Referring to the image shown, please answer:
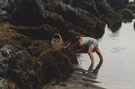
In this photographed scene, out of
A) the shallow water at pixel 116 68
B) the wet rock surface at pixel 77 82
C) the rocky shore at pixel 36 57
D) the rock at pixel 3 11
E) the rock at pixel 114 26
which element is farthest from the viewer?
the rock at pixel 114 26

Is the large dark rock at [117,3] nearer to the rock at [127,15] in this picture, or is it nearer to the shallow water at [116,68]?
the rock at [127,15]

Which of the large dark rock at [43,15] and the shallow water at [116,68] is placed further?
the large dark rock at [43,15]

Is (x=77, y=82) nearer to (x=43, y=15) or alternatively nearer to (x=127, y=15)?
(x=43, y=15)

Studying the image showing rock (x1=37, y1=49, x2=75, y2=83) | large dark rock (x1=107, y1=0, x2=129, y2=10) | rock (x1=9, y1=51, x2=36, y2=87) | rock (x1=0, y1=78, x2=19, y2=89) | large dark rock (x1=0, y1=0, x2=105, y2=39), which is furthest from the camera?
large dark rock (x1=107, y1=0, x2=129, y2=10)

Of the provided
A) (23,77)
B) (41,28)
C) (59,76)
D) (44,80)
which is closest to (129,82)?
(59,76)

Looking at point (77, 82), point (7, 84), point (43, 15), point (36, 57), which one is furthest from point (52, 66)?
point (43, 15)

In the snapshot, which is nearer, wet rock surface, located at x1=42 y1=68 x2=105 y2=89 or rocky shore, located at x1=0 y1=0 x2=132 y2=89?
rocky shore, located at x1=0 y1=0 x2=132 y2=89

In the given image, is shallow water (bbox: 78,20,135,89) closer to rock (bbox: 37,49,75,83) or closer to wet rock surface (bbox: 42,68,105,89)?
wet rock surface (bbox: 42,68,105,89)

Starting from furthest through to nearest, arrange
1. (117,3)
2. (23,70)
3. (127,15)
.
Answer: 1. (117,3)
2. (127,15)
3. (23,70)

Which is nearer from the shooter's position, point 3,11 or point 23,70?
point 23,70

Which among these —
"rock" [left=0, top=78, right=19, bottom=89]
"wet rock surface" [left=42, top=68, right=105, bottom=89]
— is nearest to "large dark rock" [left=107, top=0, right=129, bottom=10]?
"wet rock surface" [left=42, top=68, right=105, bottom=89]

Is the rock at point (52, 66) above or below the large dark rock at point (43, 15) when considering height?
below

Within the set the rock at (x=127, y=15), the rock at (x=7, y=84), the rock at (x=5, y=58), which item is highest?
the rock at (x=5, y=58)

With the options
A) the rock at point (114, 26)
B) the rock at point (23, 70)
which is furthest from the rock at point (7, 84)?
the rock at point (114, 26)
